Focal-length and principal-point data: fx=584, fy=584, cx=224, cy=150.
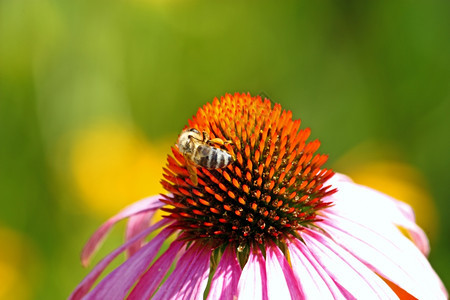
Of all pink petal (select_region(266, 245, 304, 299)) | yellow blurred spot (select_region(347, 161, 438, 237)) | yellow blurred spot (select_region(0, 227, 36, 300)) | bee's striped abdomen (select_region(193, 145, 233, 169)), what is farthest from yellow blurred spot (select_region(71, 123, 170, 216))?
pink petal (select_region(266, 245, 304, 299))

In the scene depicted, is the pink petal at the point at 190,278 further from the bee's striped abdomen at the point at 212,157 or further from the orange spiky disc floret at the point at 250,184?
the bee's striped abdomen at the point at 212,157

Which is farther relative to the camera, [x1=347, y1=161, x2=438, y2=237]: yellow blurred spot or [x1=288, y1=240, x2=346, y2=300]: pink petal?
[x1=347, y1=161, x2=438, y2=237]: yellow blurred spot

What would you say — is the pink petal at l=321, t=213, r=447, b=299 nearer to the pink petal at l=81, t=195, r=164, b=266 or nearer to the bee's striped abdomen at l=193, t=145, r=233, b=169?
the bee's striped abdomen at l=193, t=145, r=233, b=169

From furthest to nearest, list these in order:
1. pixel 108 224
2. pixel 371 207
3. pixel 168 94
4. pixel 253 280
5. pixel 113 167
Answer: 1. pixel 168 94
2. pixel 113 167
3. pixel 108 224
4. pixel 371 207
5. pixel 253 280

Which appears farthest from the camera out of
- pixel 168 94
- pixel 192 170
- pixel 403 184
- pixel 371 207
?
pixel 168 94

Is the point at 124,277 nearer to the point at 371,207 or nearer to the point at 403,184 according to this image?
the point at 371,207

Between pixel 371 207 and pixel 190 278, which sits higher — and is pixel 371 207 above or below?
above

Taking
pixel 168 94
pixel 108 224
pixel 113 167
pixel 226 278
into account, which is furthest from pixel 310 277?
pixel 168 94
